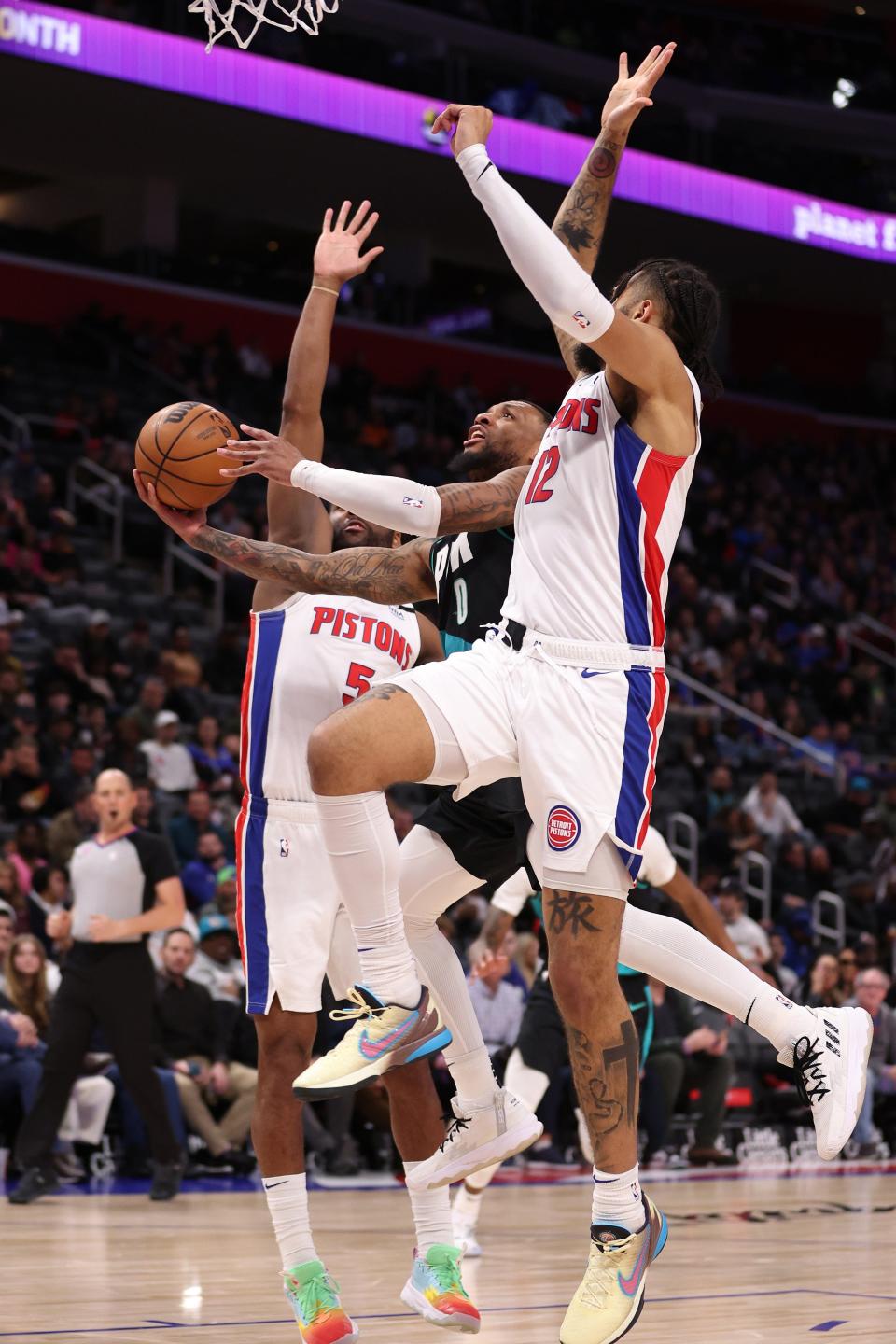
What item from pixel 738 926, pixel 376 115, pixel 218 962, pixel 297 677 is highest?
pixel 376 115

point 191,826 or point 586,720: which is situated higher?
point 586,720

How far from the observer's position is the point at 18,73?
20.6 meters

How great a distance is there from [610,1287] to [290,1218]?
3.90ft

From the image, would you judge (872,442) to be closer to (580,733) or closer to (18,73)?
(18,73)

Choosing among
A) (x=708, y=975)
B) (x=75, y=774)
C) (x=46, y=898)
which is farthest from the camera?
(x=75, y=774)

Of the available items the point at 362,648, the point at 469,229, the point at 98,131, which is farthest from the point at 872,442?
the point at 362,648

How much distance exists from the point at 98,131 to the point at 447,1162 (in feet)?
65.3

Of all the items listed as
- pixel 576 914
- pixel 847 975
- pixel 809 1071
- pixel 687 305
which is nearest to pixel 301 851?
pixel 576 914

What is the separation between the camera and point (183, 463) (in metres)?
4.96

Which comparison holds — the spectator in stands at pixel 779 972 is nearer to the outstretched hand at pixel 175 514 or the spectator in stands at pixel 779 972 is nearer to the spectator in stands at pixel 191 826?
the spectator in stands at pixel 191 826

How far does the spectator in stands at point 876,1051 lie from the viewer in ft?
45.2

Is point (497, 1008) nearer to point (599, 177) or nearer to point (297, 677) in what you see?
point (297, 677)

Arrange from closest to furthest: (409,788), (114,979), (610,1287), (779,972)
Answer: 1. (610,1287)
2. (114,979)
3. (779,972)
4. (409,788)

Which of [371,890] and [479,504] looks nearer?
[371,890]
